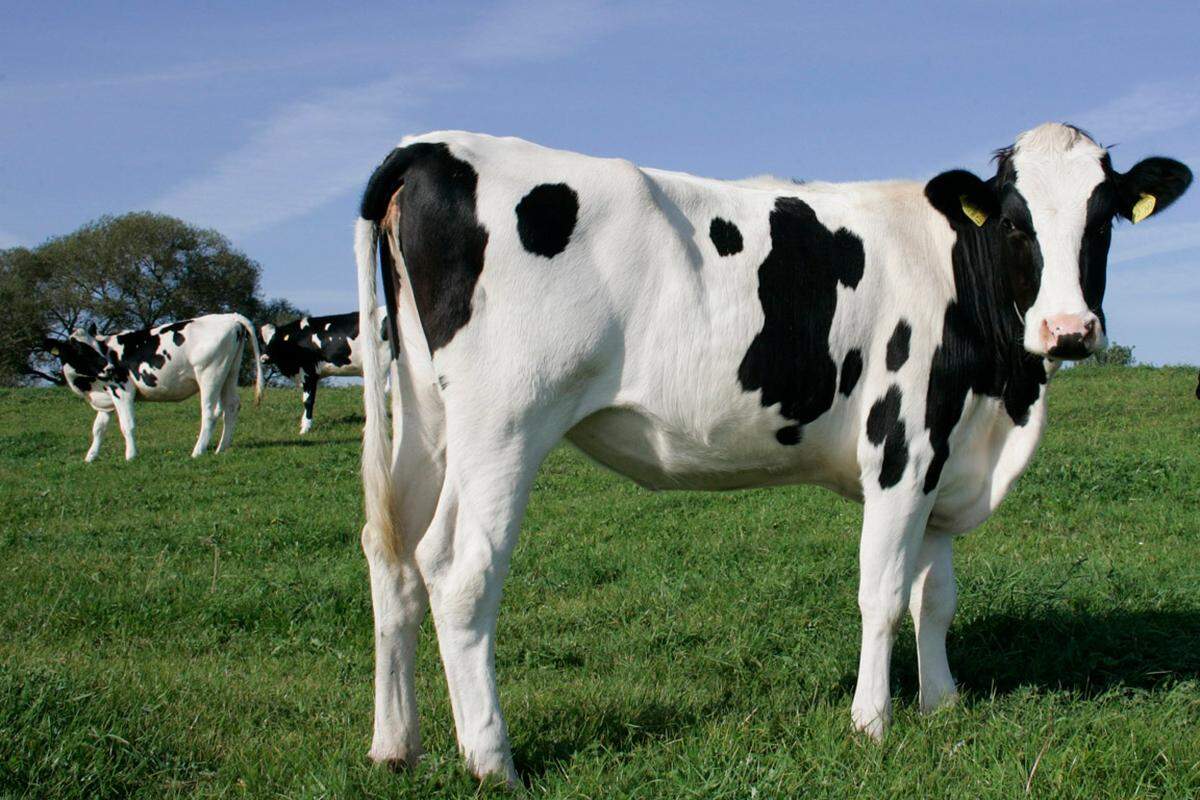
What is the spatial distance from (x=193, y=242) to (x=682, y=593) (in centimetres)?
5186

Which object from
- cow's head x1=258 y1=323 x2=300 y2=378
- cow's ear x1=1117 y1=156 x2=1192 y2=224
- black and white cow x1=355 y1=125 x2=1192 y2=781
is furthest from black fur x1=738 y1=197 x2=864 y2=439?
cow's head x1=258 y1=323 x2=300 y2=378

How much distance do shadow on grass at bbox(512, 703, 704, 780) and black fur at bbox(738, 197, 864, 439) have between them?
1.53 meters

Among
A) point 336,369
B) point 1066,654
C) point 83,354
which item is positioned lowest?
point 336,369

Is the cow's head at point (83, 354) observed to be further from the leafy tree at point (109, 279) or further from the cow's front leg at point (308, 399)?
the leafy tree at point (109, 279)

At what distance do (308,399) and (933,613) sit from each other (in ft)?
60.1

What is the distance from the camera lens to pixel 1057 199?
493 centimetres

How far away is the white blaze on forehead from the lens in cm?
475

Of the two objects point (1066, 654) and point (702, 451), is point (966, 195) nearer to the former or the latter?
point (702, 451)

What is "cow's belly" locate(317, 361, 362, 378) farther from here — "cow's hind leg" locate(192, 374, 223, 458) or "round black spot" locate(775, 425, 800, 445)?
"round black spot" locate(775, 425, 800, 445)

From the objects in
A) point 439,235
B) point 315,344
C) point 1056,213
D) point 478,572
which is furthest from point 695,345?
point 315,344

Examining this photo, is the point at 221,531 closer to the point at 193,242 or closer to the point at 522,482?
the point at 522,482

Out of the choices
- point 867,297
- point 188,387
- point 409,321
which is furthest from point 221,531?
point 188,387

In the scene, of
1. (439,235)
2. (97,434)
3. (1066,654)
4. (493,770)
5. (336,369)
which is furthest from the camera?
(336,369)

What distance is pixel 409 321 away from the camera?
4.80 metres
